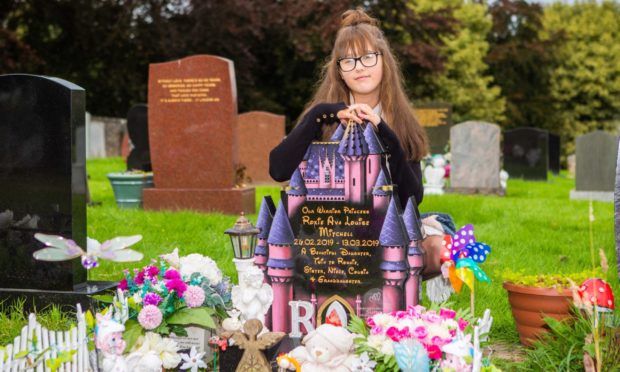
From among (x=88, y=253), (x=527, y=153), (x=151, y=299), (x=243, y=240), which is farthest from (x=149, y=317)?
(x=527, y=153)

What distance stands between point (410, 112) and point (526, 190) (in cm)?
1089

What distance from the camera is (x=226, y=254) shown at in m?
A: 5.95

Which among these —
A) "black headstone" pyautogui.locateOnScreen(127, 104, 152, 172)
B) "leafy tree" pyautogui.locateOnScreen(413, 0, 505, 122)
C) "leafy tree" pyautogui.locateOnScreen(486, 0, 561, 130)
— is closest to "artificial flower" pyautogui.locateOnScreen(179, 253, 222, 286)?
"black headstone" pyautogui.locateOnScreen(127, 104, 152, 172)

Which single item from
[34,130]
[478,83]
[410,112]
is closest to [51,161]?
[34,130]

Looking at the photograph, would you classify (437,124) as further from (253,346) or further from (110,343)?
(110,343)

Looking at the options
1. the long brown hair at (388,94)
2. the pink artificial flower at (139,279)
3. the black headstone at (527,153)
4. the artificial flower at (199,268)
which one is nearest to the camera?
the pink artificial flower at (139,279)

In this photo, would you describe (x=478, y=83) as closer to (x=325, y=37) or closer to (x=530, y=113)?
(x=530, y=113)

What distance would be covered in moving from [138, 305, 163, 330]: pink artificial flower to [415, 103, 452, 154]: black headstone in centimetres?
1360

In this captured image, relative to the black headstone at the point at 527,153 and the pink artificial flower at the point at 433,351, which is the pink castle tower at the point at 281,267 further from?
the black headstone at the point at 527,153

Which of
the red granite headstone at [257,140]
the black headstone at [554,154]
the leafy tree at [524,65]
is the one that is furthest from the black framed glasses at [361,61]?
the leafy tree at [524,65]

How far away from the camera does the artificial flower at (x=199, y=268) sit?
353 cm

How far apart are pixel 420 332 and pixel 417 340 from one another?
0.05m

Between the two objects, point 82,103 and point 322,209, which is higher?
point 82,103

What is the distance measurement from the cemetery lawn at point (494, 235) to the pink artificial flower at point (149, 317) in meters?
0.81
